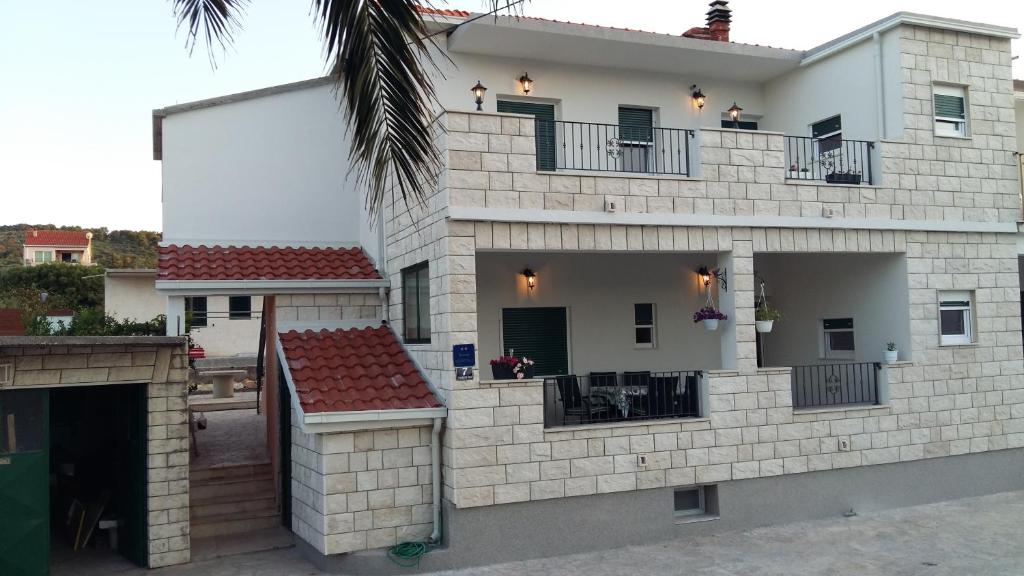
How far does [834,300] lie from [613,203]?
4.98 meters

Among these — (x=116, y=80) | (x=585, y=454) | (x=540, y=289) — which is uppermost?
(x=116, y=80)

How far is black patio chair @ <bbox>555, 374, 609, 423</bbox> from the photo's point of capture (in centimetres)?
1072

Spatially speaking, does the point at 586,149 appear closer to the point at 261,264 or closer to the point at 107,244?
the point at 261,264

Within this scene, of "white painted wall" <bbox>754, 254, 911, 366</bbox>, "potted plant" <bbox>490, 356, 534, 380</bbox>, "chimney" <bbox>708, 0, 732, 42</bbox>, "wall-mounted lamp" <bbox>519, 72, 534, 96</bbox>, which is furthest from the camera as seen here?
"chimney" <bbox>708, 0, 732, 42</bbox>

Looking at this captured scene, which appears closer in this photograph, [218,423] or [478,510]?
[478,510]


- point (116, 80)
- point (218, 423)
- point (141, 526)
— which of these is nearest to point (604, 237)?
point (116, 80)

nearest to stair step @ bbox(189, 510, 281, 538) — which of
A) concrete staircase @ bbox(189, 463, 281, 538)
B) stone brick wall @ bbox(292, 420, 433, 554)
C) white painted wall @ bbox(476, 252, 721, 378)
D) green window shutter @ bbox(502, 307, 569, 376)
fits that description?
concrete staircase @ bbox(189, 463, 281, 538)

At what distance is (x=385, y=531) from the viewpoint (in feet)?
30.8

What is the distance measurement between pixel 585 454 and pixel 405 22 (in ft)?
20.3

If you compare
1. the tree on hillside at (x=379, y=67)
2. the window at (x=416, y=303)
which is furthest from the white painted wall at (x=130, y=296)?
the tree on hillside at (x=379, y=67)

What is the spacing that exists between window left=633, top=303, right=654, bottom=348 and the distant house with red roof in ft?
186

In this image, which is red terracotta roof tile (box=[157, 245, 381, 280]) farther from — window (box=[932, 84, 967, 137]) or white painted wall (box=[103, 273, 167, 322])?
white painted wall (box=[103, 273, 167, 322])

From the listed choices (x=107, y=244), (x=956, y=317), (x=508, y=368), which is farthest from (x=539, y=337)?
(x=107, y=244)

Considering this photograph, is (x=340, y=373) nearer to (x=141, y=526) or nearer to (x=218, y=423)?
(x=141, y=526)
